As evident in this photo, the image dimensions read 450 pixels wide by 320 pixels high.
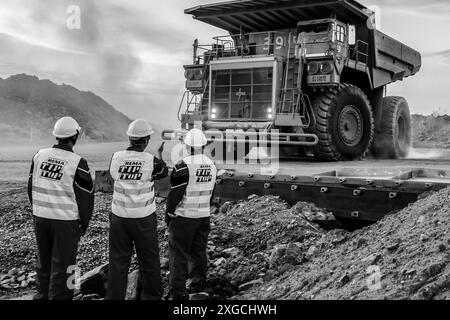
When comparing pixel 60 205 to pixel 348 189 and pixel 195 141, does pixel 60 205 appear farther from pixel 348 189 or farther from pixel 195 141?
pixel 348 189

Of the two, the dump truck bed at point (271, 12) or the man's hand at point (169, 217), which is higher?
the dump truck bed at point (271, 12)

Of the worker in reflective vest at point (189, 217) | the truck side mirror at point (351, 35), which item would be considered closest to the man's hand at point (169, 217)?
the worker in reflective vest at point (189, 217)

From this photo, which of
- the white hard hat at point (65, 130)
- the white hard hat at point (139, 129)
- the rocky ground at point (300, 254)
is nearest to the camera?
the rocky ground at point (300, 254)

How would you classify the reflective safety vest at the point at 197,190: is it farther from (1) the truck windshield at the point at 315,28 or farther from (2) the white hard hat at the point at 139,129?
(1) the truck windshield at the point at 315,28

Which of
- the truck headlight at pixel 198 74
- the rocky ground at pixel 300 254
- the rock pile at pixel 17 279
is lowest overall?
the rock pile at pixel 17 279

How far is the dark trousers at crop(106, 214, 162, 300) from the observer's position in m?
4.55

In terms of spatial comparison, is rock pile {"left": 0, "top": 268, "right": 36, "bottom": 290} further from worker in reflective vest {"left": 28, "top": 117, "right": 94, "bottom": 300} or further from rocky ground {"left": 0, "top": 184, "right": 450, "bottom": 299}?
worker in reflective vest {"left": 28, "top": 117, "right": 94, "bottom": 300}

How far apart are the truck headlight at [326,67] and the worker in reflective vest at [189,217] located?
525cm

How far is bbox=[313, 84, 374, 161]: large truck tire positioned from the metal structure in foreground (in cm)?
183

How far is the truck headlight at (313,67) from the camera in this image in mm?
9867

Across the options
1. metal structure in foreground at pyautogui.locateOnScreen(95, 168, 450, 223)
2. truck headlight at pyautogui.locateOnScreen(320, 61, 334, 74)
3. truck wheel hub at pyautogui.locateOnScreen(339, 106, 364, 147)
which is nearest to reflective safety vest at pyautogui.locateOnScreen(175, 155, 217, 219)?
metal structure in foreground at pyautogui.locateOnScreen(95, 168, 450, 223)

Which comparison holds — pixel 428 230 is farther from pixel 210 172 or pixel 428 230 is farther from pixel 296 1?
pixel 296 1
